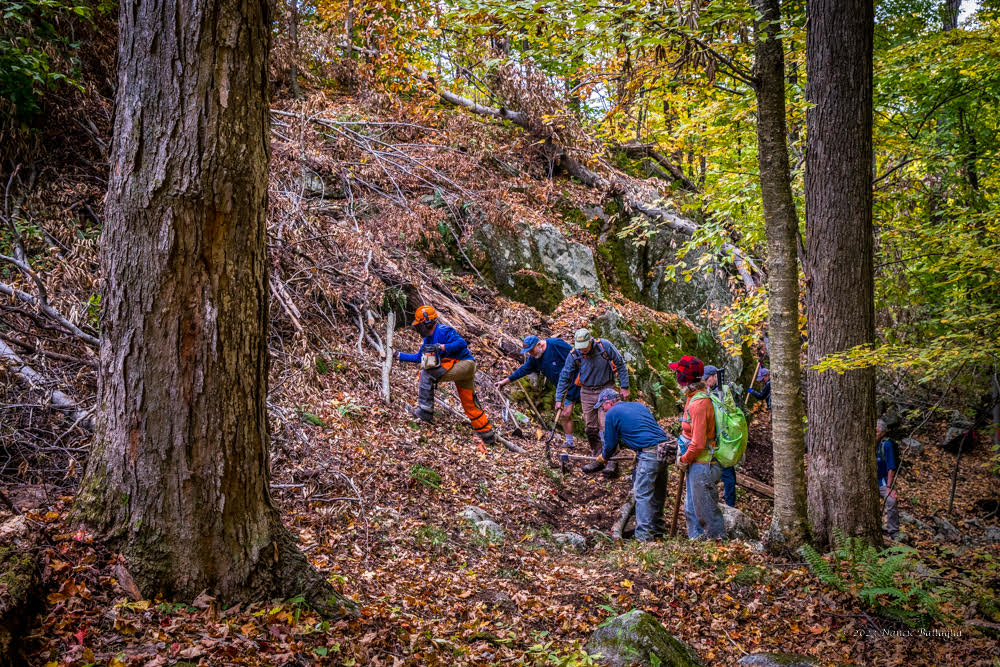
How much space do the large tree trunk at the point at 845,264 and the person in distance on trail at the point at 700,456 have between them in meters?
1.15

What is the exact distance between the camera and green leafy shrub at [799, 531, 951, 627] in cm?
444

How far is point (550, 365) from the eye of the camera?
32.2 ft

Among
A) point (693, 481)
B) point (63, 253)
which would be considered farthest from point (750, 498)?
point (63, 253)

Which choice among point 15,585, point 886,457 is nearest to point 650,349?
point 886,457

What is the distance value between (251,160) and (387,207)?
8.40 m

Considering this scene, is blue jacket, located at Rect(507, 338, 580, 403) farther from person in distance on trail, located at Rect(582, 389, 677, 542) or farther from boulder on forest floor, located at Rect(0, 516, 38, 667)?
boulder on forest floor, located at Rect(0, 516, 38, 667)

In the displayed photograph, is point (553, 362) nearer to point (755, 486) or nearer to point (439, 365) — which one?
point (439, 365)

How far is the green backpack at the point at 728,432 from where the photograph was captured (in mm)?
6270

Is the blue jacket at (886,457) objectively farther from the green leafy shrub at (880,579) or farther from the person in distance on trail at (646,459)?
the person in distance on trail at (646,459)

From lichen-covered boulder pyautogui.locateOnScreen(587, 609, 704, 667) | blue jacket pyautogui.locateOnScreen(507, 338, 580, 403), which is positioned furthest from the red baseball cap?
blue jacket pyautogui.locateOnScreen(507, 338, 580, 403)

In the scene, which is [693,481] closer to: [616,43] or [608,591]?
[608,591]

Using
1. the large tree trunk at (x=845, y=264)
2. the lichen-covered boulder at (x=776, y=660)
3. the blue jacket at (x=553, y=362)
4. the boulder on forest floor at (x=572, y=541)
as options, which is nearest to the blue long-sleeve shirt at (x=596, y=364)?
the blue jacket at (x=553, y=362)

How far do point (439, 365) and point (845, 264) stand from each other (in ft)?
17.4

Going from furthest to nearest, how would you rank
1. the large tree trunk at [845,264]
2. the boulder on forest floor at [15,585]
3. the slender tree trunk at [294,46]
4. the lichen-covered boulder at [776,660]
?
the slender tree trunk at [294,46]
the large tree trunk at [845,264]
the lichen-covered boulder at [776,660]
the boulder on forest floor at [15,585]
